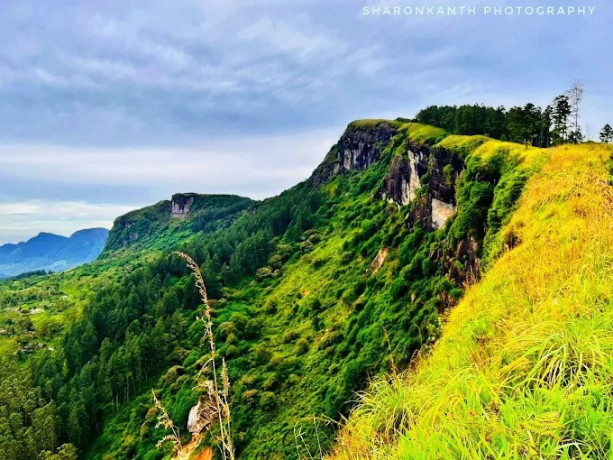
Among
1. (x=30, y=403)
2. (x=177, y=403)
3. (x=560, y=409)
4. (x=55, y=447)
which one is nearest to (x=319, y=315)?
(x=177, y=403)

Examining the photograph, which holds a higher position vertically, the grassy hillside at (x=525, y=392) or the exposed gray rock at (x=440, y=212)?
the exposed gray rock at (x=440, y=212)

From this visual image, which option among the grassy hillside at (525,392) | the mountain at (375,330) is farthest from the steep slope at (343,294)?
the grassy hillside at (525,392)

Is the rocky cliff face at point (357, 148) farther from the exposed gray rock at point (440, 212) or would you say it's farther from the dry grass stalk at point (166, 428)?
the dry grass stalk at point (166, 428)

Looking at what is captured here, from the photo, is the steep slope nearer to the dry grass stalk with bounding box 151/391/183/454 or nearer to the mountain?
the mountain

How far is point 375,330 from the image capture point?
47.6m

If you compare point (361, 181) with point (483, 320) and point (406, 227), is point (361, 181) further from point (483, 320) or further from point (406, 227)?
point (483, 320)

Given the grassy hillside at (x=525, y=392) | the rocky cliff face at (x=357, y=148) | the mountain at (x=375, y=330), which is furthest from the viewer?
the rocky cliff face at (x=357, y=148)

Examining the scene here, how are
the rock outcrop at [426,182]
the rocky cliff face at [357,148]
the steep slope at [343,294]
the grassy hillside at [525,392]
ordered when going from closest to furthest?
the grassy hillside at [525,392]
the steep slope at [343,294]
the rock outcrop at [426,182]
the rocky cliff face at [357,148]

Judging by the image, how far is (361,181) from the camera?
111 meters

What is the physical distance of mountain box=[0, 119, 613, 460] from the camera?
14.1 ft

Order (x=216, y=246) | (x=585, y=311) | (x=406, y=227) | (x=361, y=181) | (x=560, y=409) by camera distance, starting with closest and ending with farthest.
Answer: (x=560, y=409) < (x=585, y=311) < (x=406, y=227) < (x=361, y=181) < (x=216, y=246)

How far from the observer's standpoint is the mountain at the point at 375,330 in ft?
14.1

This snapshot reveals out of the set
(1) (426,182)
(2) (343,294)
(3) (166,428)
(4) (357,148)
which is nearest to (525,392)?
(3) (166,428)

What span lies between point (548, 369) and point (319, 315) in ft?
204
